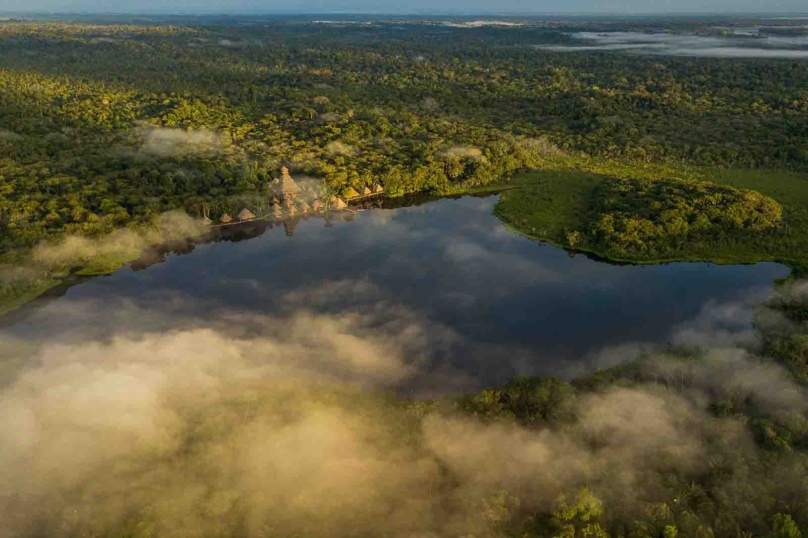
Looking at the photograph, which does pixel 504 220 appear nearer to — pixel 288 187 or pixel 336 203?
pixel 336 203

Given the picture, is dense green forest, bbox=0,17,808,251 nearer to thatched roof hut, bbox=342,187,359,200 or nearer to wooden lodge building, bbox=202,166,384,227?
thatched roof hut, bbox=342,187,359,200

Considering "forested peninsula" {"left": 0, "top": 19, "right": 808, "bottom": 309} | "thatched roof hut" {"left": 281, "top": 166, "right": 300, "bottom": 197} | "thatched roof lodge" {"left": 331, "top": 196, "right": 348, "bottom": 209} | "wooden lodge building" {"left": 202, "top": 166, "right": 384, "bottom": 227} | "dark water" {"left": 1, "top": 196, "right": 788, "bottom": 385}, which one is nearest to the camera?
"dark water" {"left": 1, "top": 196, "right": 788, "bottom": 385}

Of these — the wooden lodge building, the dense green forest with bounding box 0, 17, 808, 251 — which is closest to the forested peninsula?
the dense green forest with bounding box 0, 17, 808, 251

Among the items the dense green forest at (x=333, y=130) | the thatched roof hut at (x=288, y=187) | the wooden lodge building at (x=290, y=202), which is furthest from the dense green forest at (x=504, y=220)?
the thatched roof hut at (x=288, y=187)

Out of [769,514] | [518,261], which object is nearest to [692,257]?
[518,261]

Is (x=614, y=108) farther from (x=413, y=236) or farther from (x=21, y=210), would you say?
(x=21, y=210)
